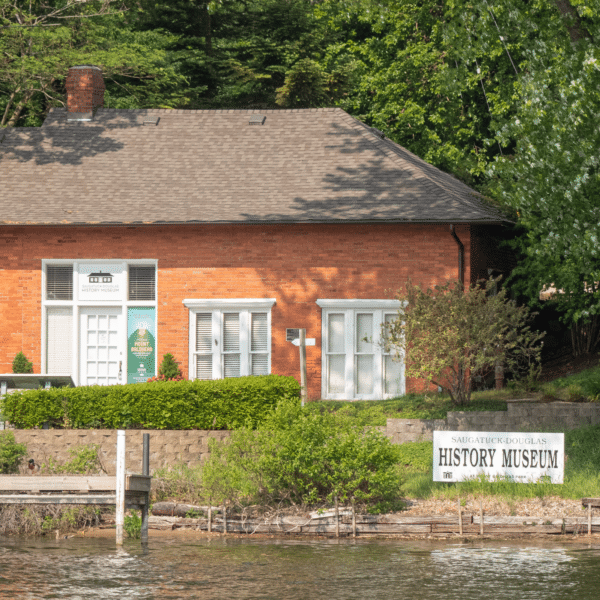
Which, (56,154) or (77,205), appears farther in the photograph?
(56,154)

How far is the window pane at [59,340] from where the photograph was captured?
23.8m

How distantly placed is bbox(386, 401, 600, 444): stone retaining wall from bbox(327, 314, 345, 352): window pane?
Answer: 12.7ft

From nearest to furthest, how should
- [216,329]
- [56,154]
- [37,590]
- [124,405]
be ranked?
[37,590]
[124,405]
[216,329]
[56,154]

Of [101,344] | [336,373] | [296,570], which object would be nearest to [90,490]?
[296,570]

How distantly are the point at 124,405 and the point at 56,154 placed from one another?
9991 millimetres

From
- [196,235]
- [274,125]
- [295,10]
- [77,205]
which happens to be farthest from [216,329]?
[295,10]

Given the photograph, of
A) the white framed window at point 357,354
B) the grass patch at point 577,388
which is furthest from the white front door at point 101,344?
the grass patch at point 577,388

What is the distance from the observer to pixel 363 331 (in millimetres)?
23078

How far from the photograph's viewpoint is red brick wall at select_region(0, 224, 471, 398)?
904 inches

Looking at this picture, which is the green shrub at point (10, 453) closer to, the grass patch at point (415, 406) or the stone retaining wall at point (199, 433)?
the stone retaining wall at point (199, 433)

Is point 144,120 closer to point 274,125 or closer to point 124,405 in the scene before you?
point 274,125

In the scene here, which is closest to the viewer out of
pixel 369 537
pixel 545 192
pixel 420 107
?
pixel 369 537

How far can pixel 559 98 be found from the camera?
700 inches

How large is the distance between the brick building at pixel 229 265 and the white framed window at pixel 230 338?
1.2 inches
